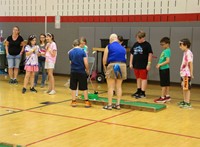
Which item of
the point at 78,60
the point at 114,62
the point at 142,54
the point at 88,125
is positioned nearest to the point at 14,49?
the point at 78,60

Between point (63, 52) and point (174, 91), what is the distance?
5050mm

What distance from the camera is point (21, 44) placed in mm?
10602

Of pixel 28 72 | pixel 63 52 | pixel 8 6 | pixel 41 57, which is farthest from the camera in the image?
pixel 8 6

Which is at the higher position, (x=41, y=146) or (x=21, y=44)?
(x=21, y=44)

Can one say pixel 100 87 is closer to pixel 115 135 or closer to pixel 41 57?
pixel 41 57

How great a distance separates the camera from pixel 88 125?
5898 millimetres

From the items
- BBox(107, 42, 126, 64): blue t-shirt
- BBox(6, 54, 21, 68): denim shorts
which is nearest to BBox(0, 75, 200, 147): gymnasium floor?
BBox(107, 42, 126, 64): blue t-shirt

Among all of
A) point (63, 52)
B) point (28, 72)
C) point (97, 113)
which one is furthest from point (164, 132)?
point (63, 52)

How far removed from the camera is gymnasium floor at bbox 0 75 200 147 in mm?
4996

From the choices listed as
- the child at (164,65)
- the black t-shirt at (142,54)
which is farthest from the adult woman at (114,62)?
the black t-shirt at (142,54)

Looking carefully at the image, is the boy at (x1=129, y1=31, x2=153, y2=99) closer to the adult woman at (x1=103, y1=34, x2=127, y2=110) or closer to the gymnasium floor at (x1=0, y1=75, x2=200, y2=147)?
the gymnasium floor at (x1=0, y1=75, x2=200, y2=147)

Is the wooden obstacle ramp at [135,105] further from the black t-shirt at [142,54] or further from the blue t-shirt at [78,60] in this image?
the black t-shirt at [142,54]

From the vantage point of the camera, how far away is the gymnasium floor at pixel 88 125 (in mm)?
4996

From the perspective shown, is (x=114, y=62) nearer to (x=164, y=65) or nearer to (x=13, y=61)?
(x=164, y=65)
